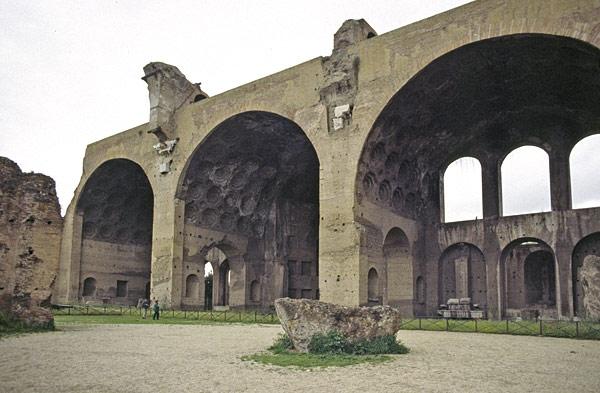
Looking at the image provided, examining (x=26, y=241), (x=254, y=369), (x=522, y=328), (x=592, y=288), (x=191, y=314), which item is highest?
(x=26, y=241)

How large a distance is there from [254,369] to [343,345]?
202 cm

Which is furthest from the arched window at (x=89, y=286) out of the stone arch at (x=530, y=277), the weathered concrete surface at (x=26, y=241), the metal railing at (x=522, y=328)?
the stone arch at (x=530, y=277)

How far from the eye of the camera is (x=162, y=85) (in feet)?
86.8

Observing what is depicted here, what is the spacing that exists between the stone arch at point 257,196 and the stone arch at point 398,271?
20.3 feet

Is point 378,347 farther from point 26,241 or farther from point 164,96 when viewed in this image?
point 164,96

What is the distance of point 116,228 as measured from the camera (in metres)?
33.4

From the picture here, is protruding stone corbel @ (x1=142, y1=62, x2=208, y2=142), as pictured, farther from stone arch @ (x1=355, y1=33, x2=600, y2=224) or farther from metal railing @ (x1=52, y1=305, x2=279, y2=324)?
stone arch @ (x1=355, y1=33, x2=600, y2=224)

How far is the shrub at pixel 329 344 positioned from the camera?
913 centimetres

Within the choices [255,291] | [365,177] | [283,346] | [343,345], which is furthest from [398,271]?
[343,345]

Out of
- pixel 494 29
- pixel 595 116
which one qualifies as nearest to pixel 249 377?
pixel 494 29

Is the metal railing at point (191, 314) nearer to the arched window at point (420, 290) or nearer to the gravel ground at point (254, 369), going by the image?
the arched window at point (420, 290)

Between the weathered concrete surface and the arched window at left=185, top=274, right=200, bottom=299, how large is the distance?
42.1ft

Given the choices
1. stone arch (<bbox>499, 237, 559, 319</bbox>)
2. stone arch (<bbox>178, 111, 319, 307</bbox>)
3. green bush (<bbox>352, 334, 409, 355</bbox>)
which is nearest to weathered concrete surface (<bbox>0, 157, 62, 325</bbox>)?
green bush (<bbox>352, 334, 409, 355</bbox>)

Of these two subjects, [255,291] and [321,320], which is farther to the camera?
[255,291]
